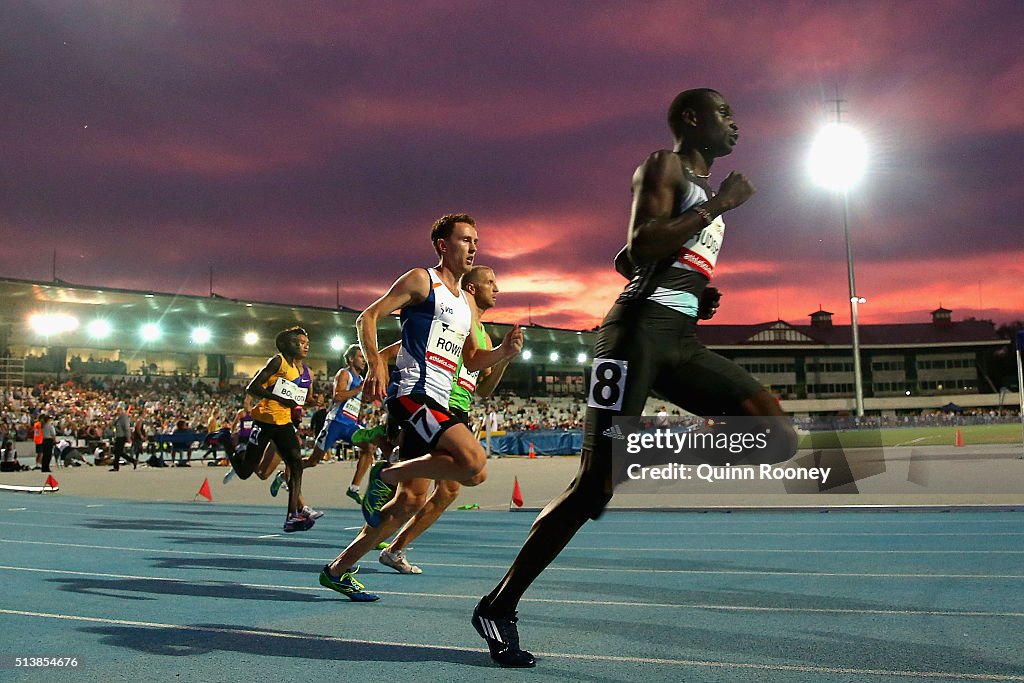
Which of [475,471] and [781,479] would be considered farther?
[781,479]

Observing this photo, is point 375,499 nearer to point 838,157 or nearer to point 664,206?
point 664,206

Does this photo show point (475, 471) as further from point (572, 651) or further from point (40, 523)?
point (40, 523)

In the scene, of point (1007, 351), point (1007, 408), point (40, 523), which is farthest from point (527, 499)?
point (1007, 351)

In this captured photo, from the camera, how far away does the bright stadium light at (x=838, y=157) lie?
97.2 feet

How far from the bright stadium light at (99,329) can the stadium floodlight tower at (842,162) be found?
129 ft

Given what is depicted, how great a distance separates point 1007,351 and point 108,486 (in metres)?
105

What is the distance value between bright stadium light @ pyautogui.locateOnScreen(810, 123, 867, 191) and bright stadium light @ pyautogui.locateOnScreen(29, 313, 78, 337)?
39.6m

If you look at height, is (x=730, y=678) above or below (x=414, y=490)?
below

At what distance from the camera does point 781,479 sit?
62.2 ft

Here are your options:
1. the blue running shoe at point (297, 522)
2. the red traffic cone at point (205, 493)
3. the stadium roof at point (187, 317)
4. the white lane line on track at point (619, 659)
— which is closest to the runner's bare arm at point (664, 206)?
the white lane line on track at point (619, 659)

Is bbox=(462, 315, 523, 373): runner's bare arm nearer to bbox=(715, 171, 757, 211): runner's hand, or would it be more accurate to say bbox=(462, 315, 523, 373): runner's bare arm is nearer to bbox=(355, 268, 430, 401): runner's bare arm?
bbox=(355, 268, 430, 401): runner's bare arm

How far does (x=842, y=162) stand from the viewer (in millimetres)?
29500

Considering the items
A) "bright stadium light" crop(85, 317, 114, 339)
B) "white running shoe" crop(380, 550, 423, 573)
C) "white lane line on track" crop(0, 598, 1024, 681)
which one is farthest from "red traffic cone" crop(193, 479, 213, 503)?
"bright stadium light" crop(85, 317, 114, 339)

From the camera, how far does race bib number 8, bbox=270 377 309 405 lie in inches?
378
